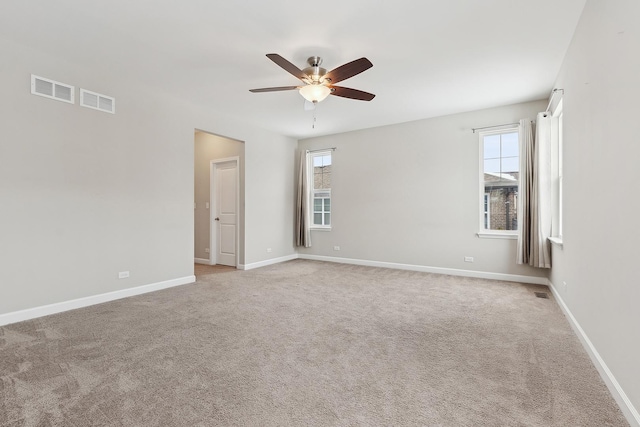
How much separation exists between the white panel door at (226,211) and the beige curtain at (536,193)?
496cm

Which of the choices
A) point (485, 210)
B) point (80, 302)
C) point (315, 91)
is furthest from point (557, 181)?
point (80, 302)

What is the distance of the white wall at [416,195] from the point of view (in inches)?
197

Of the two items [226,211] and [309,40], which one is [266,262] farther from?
[309,40]

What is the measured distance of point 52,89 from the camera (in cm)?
327

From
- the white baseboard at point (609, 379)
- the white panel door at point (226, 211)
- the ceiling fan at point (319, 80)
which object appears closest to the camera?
the white baseboard at point (609, 379)

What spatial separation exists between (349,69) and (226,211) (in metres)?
4.25

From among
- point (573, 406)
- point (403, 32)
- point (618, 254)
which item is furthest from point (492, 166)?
point (573, 406)

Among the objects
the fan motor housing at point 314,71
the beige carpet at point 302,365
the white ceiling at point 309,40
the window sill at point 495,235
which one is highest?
the white ceiling at point 309,40

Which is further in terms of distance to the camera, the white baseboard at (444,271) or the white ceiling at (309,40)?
the white baseboard at (444,271)

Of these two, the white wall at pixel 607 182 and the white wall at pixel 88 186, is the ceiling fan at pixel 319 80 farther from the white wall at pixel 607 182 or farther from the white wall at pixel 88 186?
the white wall at pixel 88 186

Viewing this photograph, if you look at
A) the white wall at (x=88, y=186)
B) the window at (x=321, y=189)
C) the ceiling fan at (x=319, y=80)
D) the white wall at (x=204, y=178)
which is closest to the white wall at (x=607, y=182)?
the ceiling fan at (x=319, y=80)

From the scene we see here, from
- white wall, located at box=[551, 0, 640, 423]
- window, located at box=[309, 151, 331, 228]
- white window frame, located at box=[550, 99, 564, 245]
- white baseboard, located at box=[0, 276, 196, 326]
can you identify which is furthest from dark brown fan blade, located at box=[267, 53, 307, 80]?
window, located at box=[309, 151, 331, 228]

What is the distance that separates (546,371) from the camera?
209 cm

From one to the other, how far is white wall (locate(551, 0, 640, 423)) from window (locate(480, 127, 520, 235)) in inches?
77.0
